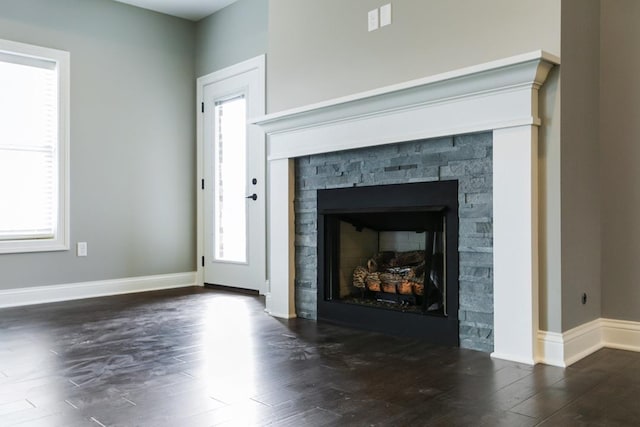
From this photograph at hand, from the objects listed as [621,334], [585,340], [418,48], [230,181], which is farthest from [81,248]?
[621,334]

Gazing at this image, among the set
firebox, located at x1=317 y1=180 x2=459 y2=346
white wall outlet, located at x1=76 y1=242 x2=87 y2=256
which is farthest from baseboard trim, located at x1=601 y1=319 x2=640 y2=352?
white wall outlet, located at x1=76 y1=242 x2=87 y2=256

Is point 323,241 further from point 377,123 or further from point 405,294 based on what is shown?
point 377,123

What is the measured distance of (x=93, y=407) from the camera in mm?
1914

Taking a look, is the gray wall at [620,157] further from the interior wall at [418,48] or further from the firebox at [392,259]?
the firebox at [392,259]

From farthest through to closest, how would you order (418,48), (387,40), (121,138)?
(121,138), (387,40), (418,48)

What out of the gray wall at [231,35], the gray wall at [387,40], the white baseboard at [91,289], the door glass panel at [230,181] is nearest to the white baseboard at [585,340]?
the gray wall at [387,40]

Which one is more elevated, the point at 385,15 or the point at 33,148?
the point at 385,15

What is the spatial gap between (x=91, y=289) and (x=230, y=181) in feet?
5.14

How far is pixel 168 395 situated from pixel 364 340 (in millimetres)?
1180

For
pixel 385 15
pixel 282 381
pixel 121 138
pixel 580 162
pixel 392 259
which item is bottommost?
pixel 282 381

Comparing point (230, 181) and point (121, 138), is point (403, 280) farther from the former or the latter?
point (121, 138)

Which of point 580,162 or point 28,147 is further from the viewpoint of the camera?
point 28,147

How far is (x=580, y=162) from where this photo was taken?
2.62m

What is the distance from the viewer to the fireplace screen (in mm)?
2951
